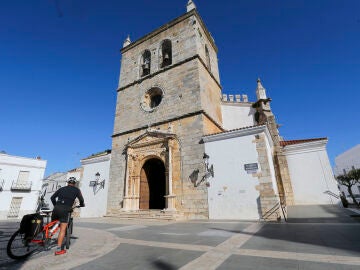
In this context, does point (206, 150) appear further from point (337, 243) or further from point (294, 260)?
point (294, 260)

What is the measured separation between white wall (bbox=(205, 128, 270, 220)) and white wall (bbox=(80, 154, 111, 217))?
25.2 ft

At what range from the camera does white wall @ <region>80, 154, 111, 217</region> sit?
13.2m

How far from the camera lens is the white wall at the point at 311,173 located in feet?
41.0

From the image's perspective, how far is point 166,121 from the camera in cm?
1244

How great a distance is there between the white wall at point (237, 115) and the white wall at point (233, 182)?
516cm

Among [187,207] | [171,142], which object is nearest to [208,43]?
[171,142]

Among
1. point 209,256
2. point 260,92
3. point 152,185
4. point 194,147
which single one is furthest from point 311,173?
point 209,256

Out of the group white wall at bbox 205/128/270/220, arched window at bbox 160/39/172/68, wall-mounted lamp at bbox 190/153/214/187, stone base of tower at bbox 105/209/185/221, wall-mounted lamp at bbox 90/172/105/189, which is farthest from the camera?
arched window at bbox 160/39/172/68

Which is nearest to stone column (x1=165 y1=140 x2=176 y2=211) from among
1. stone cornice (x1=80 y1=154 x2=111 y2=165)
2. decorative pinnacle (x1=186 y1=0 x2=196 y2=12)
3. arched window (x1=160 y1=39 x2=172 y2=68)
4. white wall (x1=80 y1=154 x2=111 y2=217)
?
white wall (x1=80 y1=154 x2=111 y2=217)

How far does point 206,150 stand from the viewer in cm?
1041

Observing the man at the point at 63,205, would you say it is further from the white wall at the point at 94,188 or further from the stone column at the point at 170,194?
Answer: the white wall at the point at 94,188

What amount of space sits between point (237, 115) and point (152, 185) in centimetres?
835

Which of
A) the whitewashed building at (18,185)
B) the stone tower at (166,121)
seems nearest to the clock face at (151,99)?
the stone tower at (166,121)

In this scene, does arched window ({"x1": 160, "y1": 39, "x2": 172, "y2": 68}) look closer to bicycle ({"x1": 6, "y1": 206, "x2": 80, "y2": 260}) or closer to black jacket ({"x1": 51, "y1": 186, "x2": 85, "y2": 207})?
black jacket ({"x1": 51, "y1": 186, "x2": 85, "y2": 207})
